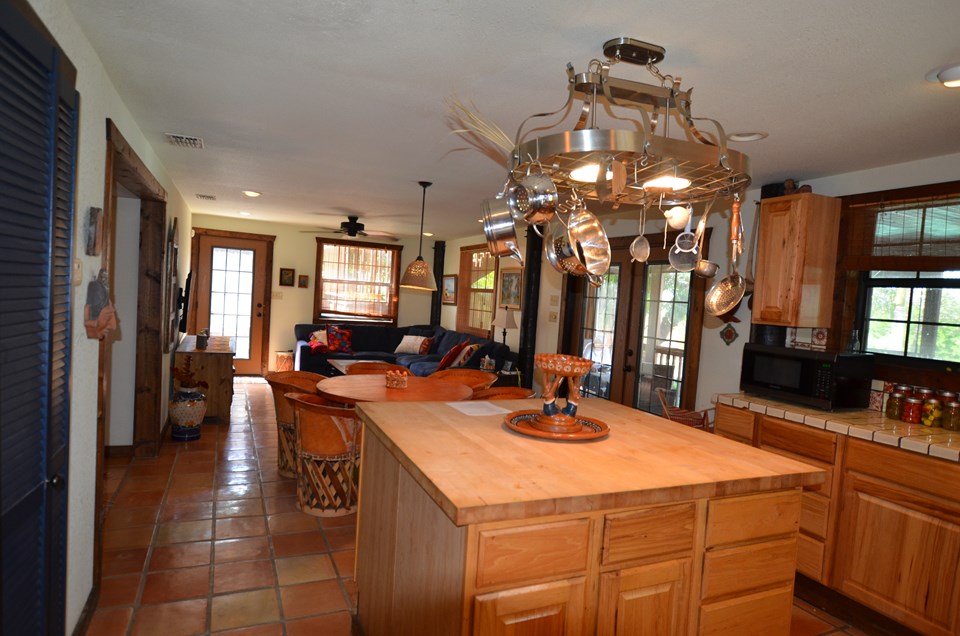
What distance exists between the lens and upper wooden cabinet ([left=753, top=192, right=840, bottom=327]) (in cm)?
348

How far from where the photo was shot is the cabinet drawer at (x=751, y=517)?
5.62ft

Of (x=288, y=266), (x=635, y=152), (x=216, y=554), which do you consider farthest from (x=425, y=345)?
(x=635, y=152)

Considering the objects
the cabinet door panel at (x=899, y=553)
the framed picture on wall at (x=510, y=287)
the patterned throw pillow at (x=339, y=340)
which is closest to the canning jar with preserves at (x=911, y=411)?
the cabinet door panel at (x=899, y=553)

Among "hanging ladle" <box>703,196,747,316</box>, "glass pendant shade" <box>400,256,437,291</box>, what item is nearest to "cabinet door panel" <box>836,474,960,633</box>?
"hanging ladle" <box>703,196,747,316</box>

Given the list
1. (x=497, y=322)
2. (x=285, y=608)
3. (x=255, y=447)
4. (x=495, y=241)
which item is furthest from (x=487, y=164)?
(x=497, y=322)

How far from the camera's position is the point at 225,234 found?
8.42 m

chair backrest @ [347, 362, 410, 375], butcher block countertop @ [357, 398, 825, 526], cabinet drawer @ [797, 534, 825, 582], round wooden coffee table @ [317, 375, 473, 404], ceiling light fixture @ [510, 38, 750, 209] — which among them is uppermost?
ceiling light fixture @ [510, 38, 750, 209]

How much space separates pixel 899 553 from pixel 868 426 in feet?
1.92

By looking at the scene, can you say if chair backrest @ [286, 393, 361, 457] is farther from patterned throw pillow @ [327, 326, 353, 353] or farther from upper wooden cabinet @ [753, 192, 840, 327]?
patterned throw pillow @ [327, 326, 353, 353]

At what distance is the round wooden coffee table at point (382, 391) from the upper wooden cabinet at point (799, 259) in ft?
6.67

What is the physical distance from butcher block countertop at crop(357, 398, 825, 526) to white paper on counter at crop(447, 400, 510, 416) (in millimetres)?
55

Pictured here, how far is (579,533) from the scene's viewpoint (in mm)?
1518

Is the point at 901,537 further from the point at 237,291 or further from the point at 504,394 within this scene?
the point at 237,291

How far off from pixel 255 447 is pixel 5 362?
3818 mm
